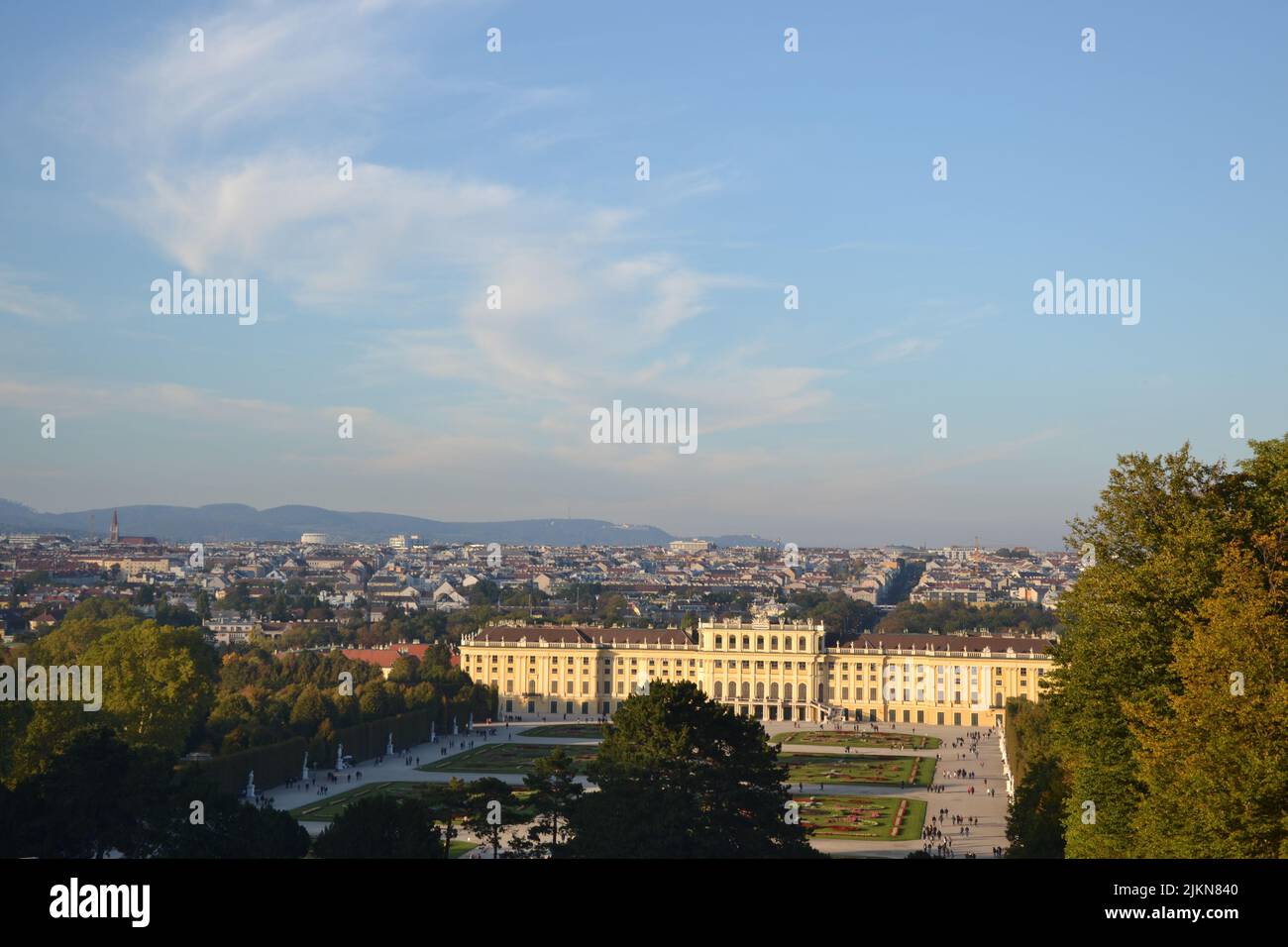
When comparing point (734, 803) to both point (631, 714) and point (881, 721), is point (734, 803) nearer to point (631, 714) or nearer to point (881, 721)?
point (631, 714)

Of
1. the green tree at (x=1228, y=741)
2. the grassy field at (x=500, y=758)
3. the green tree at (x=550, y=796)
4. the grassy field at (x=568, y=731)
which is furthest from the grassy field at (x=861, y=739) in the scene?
the green tree at (x=1228, y=741)

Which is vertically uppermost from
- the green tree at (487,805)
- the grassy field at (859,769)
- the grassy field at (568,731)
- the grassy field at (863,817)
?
the green tree at (487,805)

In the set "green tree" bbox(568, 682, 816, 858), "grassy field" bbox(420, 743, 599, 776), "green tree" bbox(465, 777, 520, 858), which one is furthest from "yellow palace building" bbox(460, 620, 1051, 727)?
"green tree" bbox(568, 682, 816, 858)

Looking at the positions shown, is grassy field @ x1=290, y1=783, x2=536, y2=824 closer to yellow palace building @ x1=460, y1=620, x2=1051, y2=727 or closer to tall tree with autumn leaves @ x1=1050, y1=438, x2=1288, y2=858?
tall tree with autumn leaves @ x1=1050, y1=438, x2=1288, y2=858

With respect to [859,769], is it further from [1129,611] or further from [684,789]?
[1129,611]

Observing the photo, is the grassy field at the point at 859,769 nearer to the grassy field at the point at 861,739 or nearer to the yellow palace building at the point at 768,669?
the grassy field at the point at 861,739

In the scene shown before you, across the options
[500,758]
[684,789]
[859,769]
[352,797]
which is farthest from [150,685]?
[859,769]
